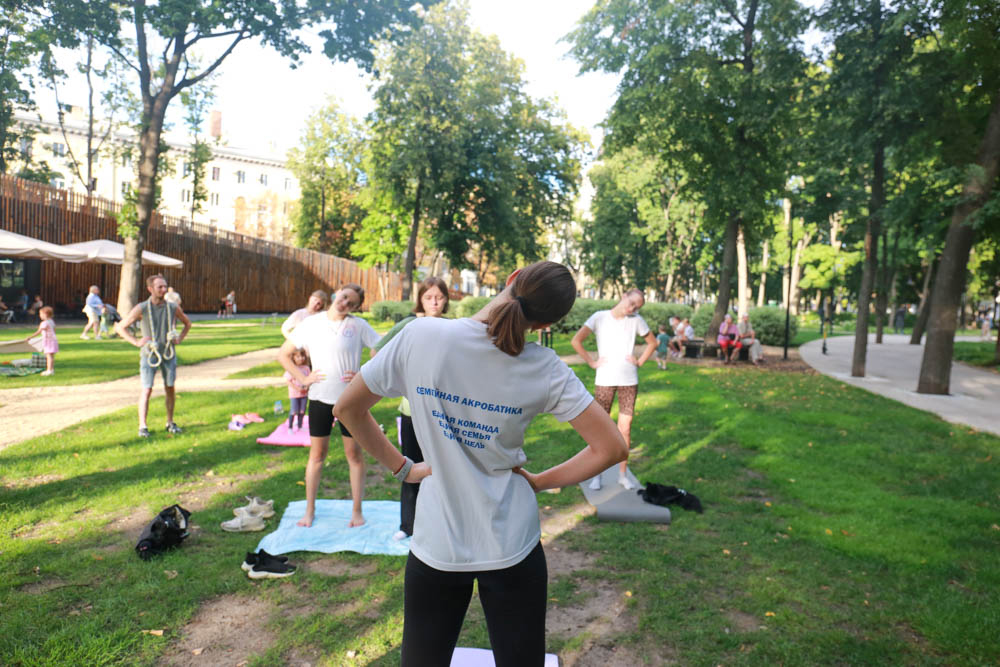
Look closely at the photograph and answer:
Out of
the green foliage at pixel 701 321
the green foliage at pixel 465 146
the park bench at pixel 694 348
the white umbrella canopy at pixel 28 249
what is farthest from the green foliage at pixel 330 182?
the park bench at pixel 694 348

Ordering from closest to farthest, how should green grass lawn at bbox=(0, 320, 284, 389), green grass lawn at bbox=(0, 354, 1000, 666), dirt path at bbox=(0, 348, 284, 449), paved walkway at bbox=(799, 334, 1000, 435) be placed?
green grass lawn at bbox=(0, 354, 1000, 666)
dirt path at bbox=(0, 348, 284, 449)
paved walkway at bbox=(799, 334, 1000, 435)
green grass lawn at bbox=(0, 320, 284, 389)

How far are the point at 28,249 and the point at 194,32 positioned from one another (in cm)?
796

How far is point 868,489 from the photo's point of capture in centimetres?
698

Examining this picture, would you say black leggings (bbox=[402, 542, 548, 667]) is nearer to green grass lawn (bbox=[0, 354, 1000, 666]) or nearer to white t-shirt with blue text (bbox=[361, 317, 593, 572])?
white t-shirt with blue text (bbox=[361, 317, 593, 572])

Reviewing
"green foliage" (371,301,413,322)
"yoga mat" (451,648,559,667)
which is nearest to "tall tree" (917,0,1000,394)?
"yoga mat" (451,648,559,667)

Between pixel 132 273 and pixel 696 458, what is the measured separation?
1633 centimetres

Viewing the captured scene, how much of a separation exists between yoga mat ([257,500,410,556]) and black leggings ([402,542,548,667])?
2.87 m

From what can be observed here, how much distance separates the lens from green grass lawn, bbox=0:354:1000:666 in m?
3.70

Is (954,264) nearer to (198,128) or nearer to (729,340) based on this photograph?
(729,340)

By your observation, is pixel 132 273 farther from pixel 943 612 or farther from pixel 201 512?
pixel 943 612

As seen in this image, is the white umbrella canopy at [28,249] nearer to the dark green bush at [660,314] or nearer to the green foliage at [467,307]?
the green foliage at [467,307]

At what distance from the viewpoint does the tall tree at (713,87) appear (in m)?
17.4

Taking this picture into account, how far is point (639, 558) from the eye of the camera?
197 inches

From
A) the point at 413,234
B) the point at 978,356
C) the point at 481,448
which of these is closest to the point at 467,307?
the point at 413,234
